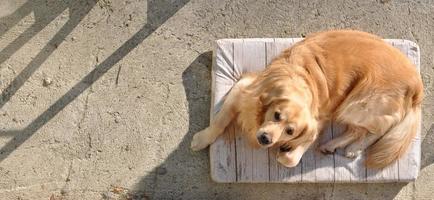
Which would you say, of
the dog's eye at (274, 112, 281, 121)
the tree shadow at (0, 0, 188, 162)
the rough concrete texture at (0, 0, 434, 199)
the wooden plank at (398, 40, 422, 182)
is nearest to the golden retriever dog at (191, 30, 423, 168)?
the dog's eye at (274, 112, 281, 121)

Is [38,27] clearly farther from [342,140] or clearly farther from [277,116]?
[342,140]

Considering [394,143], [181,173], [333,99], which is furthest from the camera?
[181,173]

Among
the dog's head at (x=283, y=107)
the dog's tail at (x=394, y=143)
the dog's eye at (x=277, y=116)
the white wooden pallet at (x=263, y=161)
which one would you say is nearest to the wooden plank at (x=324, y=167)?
the white wooden pallet at (x=263, y=161)

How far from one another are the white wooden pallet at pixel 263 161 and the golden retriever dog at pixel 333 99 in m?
0.10

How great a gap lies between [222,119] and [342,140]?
822mm

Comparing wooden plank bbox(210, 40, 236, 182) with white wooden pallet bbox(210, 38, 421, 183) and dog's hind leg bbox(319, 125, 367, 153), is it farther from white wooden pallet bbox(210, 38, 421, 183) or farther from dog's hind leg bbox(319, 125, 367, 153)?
dog's hind leg bbox(319, 125, 367, 153)

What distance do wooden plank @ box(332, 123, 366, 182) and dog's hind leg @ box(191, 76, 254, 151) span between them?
2.30 feet

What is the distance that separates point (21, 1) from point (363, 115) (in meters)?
2.48

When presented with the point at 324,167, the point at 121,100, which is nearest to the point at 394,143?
the point at 324,167

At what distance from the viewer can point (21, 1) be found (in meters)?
4.21

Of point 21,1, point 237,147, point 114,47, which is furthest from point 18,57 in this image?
point 237,147

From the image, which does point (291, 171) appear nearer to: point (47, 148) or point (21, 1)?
point (47, 148)

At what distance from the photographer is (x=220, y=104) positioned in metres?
4.05

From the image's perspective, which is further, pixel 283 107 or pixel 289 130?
pixel 289 130
